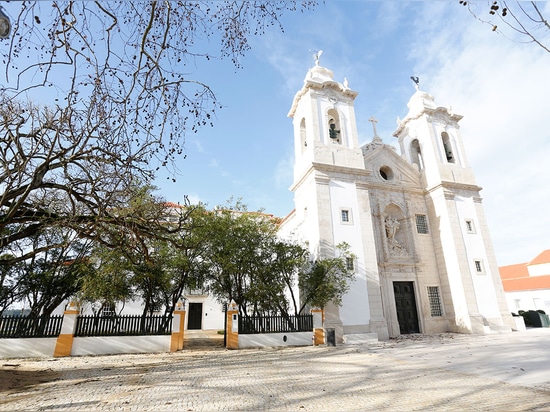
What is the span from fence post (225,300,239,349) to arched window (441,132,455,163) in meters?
17.5

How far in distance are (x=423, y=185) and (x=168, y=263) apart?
16.4m

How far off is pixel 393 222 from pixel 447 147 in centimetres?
754

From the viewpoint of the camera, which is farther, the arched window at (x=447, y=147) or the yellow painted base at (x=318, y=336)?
the arched window at (x=447, y=147)

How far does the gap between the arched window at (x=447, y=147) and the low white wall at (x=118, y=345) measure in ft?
66.4

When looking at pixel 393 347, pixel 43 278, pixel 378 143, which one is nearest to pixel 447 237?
pixel 378 143

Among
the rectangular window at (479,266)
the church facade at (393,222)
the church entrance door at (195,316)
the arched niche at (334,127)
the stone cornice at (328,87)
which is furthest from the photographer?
the church entrance door at (195,316)

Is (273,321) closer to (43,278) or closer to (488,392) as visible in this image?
(488,392)

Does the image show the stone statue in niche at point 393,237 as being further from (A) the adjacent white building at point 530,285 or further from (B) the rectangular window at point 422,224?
(A) the adjacent white building at point 530,285

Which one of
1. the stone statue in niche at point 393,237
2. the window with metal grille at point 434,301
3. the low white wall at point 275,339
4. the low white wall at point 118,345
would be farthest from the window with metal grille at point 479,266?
the low white wall at point 118,345

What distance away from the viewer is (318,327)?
13.4 metres

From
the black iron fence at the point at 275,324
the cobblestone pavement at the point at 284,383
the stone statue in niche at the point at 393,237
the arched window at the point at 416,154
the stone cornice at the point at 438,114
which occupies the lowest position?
the cobblestone pavement at the point at 284,383

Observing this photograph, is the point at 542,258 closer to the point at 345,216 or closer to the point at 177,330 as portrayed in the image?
the point at 345,216

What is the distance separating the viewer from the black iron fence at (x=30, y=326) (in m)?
10.6

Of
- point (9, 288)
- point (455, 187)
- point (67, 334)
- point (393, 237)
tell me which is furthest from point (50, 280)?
point (455, 187)
